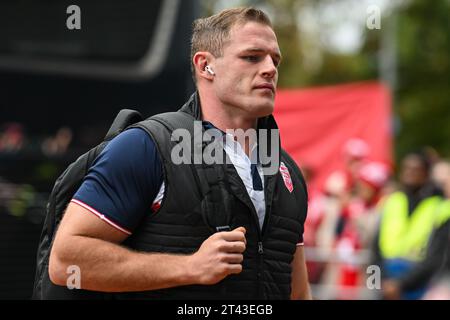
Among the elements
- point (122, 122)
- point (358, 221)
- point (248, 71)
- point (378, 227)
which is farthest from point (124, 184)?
point (358, 221)

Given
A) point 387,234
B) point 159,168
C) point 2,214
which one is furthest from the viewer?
point 387,234

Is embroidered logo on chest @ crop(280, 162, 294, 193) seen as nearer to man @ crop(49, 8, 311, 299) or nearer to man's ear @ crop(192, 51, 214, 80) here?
man @ crop(49, 8, 311, 299)

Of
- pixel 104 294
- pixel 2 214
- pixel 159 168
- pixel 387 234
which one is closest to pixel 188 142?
pixel 159 168

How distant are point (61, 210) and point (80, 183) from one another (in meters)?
Result: 0.12

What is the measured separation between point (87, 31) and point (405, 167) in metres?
2.78

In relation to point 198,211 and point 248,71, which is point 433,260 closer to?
point 248,71

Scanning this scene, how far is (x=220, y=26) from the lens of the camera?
11.7 ft

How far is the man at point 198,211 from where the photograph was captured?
3260mm

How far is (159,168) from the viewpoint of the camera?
3.33 metres

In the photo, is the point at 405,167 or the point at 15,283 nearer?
the point at 15,283

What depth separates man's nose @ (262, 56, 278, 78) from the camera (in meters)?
3.48

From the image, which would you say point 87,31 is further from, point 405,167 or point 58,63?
point 405,167

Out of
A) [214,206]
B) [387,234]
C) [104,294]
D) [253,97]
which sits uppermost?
[253,97]

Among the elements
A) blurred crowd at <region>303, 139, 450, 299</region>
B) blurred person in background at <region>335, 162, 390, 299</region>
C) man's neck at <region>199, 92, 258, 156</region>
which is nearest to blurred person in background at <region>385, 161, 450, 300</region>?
blurred crowd at <region>303, 139, 450, 299</region>
